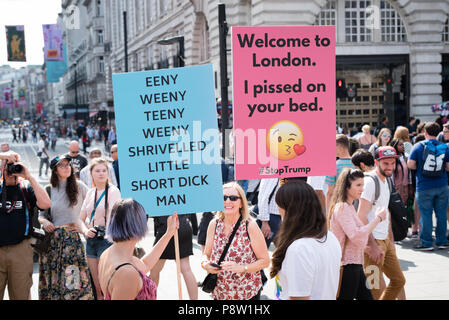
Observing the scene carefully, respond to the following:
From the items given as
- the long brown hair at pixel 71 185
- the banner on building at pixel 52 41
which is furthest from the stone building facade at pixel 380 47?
the banner on building at pixel 52 41

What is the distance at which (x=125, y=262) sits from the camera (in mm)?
3387

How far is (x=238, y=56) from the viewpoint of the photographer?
5.06 meters

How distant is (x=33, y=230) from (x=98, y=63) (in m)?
70.5

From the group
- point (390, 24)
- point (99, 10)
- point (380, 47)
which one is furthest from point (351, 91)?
point (99, 10)

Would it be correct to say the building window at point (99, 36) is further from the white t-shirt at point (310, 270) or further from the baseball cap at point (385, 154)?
the white t-shirt at point (310, 270)

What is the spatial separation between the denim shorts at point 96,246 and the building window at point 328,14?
773 inches

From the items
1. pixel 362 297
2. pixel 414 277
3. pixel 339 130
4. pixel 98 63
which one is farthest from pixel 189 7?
pixel 98 63

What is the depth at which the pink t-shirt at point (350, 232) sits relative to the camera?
15.9 ft

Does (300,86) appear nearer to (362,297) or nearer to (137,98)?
(137,98)

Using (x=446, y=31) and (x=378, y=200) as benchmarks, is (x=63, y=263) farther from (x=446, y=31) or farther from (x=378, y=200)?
(x=446, y=31)

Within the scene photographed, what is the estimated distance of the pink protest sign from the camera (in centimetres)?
507

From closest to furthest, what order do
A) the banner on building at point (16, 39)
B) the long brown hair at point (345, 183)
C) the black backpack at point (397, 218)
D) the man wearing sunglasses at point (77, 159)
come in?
the long brown hair at point (345, 183)
the black backpack at point (397, 218)
the man wearing sunglasses at point (77, 159)
the banner on building at point (16, 39)

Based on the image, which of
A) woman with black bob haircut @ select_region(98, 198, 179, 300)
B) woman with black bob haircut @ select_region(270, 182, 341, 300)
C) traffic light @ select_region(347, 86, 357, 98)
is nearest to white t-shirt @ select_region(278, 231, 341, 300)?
woman with black bob haircut @ select_region(270, 182, 341, 300)
